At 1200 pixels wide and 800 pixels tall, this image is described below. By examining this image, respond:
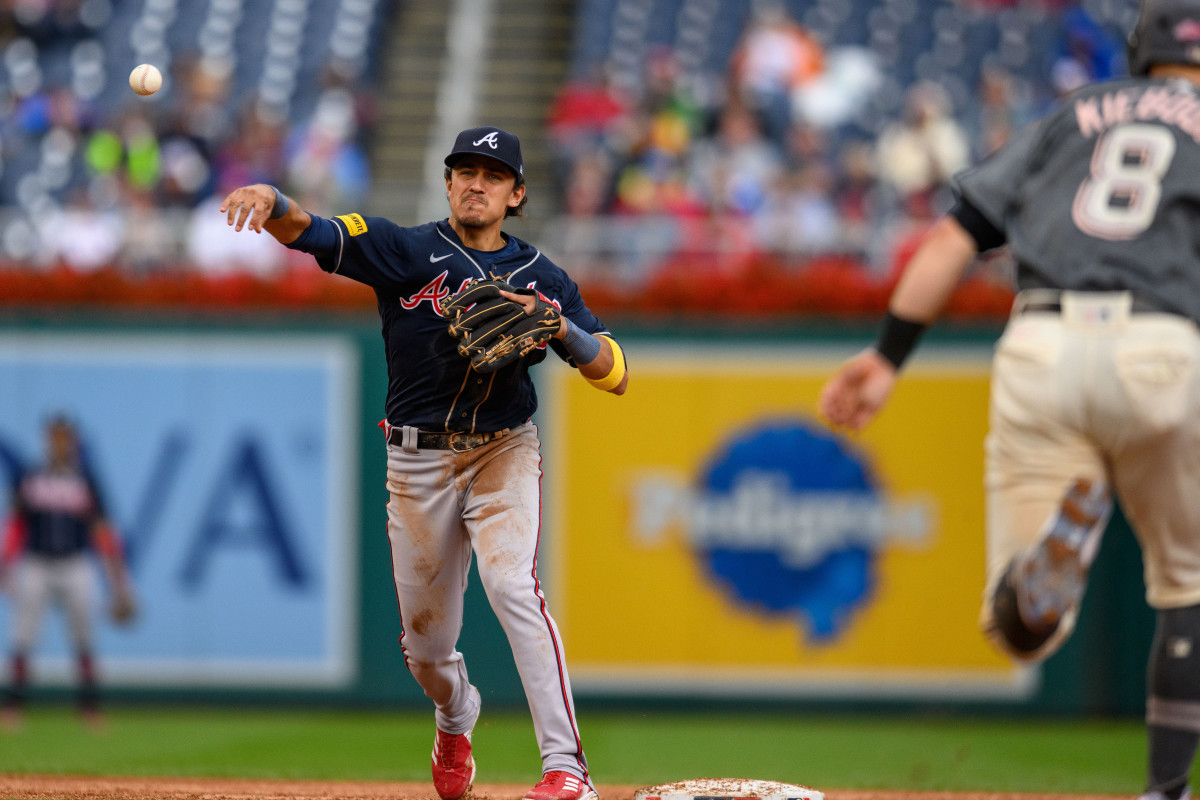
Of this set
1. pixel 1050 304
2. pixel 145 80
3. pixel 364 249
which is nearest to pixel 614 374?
pixel 364 249

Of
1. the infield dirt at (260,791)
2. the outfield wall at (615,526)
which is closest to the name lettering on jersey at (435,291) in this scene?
the infield dirt at (260,791)

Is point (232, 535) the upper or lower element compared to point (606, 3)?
lower

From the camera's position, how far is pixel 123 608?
31.5 feet

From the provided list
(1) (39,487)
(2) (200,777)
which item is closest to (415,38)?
(1) (39,487)

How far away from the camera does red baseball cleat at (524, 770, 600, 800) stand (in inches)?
175

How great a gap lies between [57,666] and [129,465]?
141 cm

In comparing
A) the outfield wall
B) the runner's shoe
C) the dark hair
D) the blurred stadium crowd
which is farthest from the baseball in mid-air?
the blurred stadium crowd

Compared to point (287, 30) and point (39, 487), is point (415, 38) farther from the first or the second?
→ point (39, 487)

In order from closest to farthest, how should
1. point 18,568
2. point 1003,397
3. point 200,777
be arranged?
point 1003,397
point 200,777
point 18,568

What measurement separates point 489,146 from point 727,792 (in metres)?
2.20

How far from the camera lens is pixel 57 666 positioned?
9.70 metres

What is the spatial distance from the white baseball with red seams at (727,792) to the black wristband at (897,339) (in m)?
1.54

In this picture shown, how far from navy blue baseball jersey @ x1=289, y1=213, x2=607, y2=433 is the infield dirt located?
143 cm

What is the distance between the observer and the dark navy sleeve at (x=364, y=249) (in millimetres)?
4637
